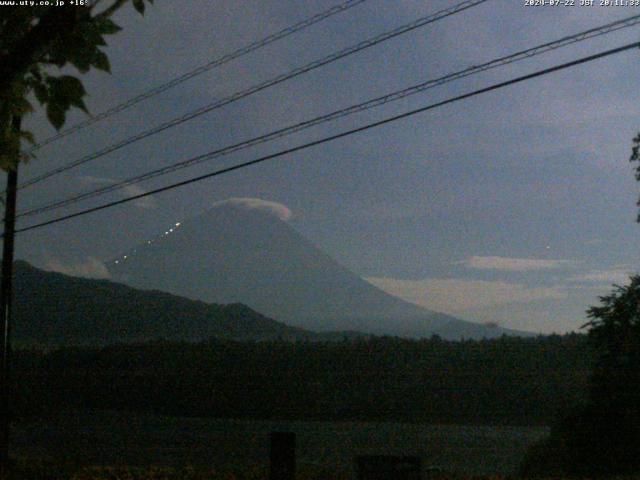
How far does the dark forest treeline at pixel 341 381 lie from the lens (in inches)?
1577

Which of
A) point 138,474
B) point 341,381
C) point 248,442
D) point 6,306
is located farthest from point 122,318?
point 138,474

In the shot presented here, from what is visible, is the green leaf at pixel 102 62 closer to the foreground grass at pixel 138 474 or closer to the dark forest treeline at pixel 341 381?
the foreground grass at pixel 138 474

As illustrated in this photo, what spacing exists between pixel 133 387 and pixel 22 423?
15.9 meters

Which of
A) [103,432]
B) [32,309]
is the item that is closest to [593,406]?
[103,432]

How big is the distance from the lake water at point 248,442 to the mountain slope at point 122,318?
74.3 metres

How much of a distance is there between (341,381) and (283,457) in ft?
124

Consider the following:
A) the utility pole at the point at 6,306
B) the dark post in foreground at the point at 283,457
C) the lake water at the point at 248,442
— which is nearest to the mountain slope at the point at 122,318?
the lake water at the point at 248,442

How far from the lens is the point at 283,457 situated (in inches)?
403

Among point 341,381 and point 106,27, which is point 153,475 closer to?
point 106,27

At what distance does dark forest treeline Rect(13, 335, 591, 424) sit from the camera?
4006 centimetres

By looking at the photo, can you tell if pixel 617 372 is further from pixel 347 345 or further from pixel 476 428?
pixel 347 345

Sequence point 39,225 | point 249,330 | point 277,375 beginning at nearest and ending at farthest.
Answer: point 39,225, point 277,375, point 249,330

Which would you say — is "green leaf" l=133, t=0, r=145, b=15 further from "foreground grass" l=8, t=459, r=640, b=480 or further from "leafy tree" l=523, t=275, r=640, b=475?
"leafy tree" l=523, t=275, r=640, b=475

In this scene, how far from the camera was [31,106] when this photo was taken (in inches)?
225
